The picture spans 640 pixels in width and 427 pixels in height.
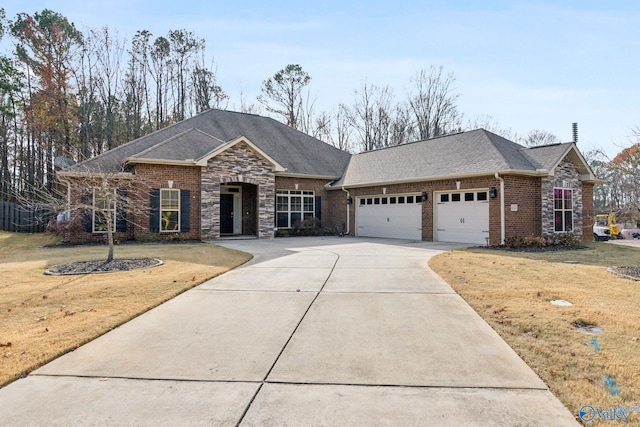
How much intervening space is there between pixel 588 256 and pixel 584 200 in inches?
283

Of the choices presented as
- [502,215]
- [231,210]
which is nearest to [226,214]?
[231,210]

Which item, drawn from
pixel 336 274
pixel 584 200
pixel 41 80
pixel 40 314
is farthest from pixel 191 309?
pixel 41 80

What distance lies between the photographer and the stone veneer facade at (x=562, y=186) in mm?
15406

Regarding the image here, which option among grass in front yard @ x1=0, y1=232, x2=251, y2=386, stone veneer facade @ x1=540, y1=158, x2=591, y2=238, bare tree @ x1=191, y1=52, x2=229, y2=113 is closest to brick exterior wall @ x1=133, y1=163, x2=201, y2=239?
grass in front yard @ x1=0, y1=232, x2=251, y2=386

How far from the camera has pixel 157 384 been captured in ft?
10.9

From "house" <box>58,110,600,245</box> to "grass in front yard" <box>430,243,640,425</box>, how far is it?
17.5 feet

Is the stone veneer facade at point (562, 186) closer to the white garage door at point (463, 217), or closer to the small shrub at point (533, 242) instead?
the small shrub at point (533, 242)

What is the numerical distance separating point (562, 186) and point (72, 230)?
64.3ft

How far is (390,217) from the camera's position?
61.3ft

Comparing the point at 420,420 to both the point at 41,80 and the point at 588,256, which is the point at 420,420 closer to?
the point at 588,256

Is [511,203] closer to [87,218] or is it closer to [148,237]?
[148,237]

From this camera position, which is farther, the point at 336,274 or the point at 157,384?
the point at 336,274

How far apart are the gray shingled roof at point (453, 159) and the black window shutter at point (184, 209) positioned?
7874 millimetres

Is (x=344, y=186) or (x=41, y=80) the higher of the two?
(x=41, y=80)
